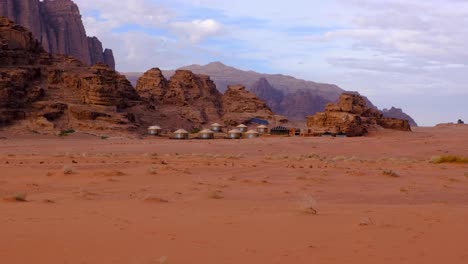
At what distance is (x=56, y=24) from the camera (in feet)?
356

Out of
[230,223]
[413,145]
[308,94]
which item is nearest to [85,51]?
[308,94]

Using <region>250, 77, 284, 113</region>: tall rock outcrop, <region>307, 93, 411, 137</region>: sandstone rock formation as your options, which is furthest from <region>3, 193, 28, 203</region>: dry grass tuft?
<region>250, 77, 284, 113</region>: tall rock outcrop

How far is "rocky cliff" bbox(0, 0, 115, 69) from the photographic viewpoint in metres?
102

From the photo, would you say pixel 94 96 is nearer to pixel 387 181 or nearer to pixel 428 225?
pixel 387 181

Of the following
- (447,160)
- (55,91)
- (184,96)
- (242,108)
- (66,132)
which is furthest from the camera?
(242,108)

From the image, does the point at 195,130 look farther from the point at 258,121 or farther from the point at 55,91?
the point at 55,91

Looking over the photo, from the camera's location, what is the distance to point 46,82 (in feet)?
220

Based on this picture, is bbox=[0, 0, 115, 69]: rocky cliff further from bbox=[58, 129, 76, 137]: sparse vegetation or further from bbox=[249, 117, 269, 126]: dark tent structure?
bbox=[58, 129, 76, 137]: sparse vegetation

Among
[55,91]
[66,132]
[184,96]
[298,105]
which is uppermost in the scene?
[298,105]

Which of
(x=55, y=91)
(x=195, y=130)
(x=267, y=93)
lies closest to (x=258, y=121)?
(x=195, y=130)

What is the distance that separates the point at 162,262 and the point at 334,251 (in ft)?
6.98

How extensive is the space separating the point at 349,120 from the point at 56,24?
66.3m

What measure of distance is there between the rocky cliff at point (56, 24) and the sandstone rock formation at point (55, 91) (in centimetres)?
3260

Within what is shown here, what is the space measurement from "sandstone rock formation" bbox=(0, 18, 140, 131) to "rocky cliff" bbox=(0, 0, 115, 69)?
3260cm
